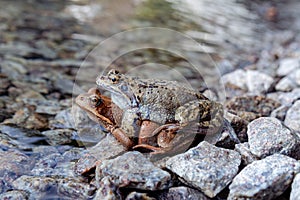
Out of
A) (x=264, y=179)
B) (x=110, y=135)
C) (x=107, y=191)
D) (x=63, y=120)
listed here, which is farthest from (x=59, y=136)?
(x=264, y=179)

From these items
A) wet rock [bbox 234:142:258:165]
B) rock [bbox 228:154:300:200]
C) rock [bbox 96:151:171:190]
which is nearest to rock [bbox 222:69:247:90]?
wet rock [bbox 234:142:258:165]

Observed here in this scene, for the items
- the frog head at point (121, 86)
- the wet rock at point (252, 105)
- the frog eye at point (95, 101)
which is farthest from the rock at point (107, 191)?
the wet rock at point (252, 105)

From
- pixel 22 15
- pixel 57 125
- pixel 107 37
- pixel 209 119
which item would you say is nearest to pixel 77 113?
pixel 57 125

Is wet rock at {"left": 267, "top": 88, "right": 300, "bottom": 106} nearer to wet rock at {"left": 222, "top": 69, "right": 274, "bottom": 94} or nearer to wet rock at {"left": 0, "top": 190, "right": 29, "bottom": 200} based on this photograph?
wet rock at {"left": 222, "top": 69, "right": 274, "bottom": 94}

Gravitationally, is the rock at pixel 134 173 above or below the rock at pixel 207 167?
below

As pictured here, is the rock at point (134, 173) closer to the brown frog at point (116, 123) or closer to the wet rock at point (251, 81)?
the brown frog at point (116, 123)

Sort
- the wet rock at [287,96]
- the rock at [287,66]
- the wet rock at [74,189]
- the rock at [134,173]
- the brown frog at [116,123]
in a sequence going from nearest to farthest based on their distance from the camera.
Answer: the rock at [134,173]
the wet rock at [74,189]
the brown frog at [116,123]
the wet rock at [287,96]
the rock at [287,66]

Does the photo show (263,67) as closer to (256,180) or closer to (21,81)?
(21,81)
